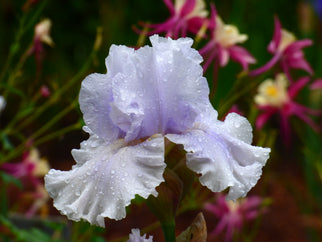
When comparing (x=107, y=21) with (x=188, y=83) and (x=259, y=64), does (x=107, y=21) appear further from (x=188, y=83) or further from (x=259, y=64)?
(x=188, y=83)

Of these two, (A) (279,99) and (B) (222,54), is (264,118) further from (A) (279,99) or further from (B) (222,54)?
(B) (222,54)

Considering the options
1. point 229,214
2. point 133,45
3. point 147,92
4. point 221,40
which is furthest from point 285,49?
point 133,45

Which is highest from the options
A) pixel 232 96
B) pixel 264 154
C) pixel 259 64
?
pixel 264 154

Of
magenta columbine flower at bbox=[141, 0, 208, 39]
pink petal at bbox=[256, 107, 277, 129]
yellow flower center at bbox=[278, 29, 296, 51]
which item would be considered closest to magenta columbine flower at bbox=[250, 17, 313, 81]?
yellow flower center at bbox=[278, 29, 296, 51]

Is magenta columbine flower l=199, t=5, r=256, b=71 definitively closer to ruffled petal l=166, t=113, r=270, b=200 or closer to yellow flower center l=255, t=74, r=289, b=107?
yellow flower center l=255, t=74, r=289, b=107

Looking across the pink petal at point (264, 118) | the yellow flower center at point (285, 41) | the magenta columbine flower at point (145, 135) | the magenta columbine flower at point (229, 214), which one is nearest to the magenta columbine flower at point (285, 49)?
the yellow flower center at point (285, 41)

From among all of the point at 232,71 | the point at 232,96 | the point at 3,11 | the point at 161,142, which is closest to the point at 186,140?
the point at 161,142
